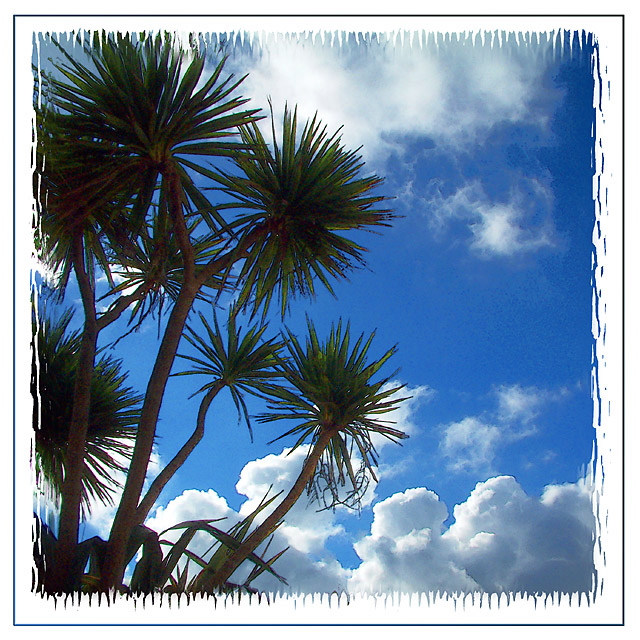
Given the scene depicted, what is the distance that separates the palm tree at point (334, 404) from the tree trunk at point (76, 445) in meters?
1.01

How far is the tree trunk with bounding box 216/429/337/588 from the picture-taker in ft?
9.47

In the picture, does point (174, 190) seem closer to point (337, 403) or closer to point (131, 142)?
point (131, 142)

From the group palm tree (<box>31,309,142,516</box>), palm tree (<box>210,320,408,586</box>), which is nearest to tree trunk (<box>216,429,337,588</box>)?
palm tree (<box>210,320,408,586</box>)

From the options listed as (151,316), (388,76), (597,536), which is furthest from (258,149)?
(597,536)

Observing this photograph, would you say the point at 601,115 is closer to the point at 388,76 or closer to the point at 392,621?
the point at 388,76

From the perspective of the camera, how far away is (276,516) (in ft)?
10.0

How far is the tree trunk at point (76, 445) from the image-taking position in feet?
8.71

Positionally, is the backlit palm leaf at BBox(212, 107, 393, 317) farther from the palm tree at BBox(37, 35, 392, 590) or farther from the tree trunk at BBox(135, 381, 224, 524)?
the tree trunk at BBox(135, 381, 224, 524)

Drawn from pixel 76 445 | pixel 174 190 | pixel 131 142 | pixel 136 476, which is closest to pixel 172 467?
pixel 136 476

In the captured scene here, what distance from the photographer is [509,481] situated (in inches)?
118

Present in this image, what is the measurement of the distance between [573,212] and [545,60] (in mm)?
709

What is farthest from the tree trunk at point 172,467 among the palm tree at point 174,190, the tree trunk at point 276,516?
the tree trunk at point 276,516

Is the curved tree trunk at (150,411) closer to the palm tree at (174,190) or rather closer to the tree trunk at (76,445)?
the palm tree at (174,190)

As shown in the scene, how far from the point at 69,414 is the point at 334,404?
1.34 m
